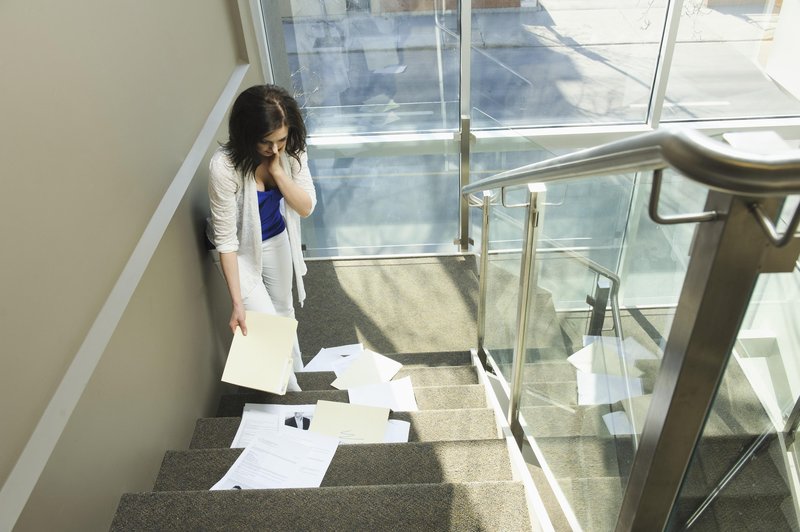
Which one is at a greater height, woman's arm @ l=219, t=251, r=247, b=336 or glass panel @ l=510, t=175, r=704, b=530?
glass panel @ l=510, t=175, r=704, b=530

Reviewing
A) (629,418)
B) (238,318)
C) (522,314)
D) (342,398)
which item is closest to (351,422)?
(342,398)

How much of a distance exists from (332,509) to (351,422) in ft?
2.58

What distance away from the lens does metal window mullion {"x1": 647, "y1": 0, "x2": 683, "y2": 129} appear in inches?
156

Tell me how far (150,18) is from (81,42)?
57 cm

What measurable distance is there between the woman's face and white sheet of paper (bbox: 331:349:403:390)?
4.33 feet

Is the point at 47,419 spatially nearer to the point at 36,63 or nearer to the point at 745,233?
the point at 36,63

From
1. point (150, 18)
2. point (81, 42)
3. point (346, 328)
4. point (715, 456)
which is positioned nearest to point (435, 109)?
point (346, 328)

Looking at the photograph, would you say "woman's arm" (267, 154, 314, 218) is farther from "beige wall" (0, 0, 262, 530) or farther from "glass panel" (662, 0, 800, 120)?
"glass panel" (662, 0, 800, 120)

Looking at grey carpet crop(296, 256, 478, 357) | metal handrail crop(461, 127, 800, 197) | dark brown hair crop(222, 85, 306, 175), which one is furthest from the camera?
grey carpet crop(296, 256, 478, 357)

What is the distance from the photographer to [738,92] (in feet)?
A: 14.2

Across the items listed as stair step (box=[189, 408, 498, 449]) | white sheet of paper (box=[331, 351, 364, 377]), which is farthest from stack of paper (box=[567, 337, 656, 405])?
white sheet of paper (box=[331, 351, 364, 377])

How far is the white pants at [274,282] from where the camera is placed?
264 cm

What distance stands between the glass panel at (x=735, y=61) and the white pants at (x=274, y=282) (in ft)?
9.97

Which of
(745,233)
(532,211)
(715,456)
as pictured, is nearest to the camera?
(745,233)
